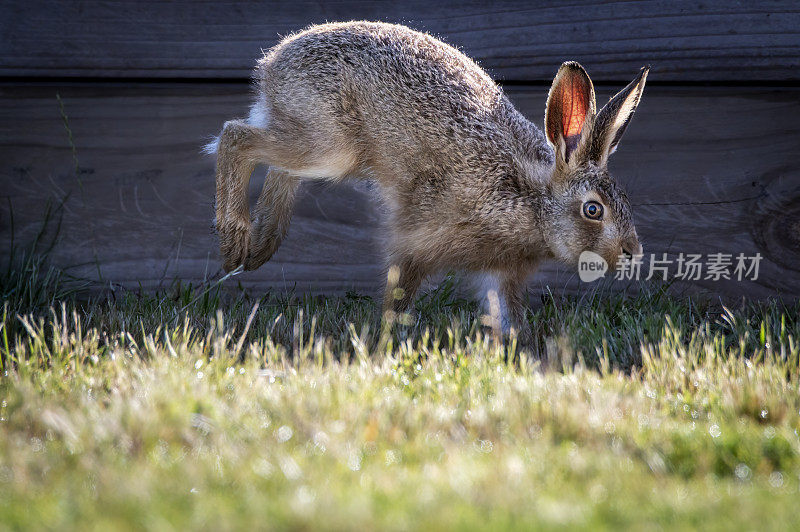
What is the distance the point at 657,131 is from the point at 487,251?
5.28 ft

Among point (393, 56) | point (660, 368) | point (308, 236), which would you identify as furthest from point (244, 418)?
point (308, 236)

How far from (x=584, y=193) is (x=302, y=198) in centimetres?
184

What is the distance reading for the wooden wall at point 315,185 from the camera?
4605 millimetres

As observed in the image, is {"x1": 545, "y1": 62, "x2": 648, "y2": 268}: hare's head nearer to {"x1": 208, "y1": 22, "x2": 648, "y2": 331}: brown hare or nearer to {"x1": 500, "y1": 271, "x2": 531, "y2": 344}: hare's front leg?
{"x1": 208, "y1": 22, "x2": 648, "y2": 331}: brown hare

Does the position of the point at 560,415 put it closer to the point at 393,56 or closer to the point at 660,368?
the point at 660,368

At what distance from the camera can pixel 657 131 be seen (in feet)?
15.9

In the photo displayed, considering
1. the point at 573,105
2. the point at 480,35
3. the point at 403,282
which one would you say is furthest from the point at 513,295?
the point at 480,35

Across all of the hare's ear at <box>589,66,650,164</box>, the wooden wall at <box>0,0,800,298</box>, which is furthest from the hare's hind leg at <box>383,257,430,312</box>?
the hare's ear at <box>589,66,650,164</box>

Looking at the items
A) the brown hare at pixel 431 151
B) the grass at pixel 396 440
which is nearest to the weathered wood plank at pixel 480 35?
the brown hare at pixel 431 151

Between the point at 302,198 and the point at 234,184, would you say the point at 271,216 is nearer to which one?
the point at 234,184

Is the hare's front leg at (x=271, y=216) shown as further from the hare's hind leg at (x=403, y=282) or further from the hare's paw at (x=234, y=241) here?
the hare's hind leg at (x=403, y=282)

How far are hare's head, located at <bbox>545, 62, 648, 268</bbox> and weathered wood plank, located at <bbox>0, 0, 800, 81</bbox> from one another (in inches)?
37.4

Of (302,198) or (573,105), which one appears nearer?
(573,105)

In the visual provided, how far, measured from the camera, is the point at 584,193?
3914 millimetres
